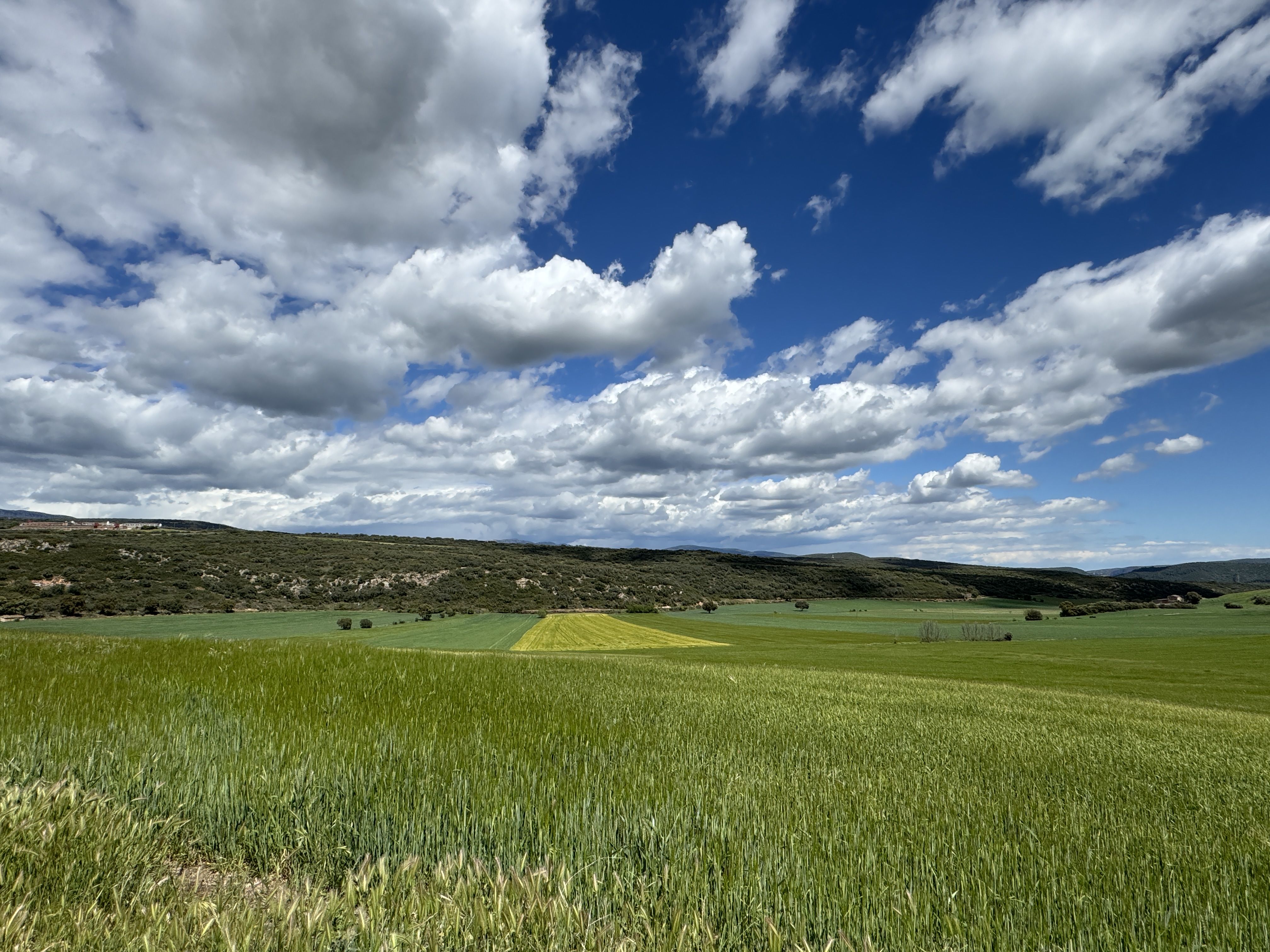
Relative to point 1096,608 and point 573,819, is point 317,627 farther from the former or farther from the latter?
point 1096,608

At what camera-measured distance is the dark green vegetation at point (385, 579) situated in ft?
206

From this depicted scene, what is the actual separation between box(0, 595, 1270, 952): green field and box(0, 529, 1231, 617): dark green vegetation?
229 feet

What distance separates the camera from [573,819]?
4.25 meters

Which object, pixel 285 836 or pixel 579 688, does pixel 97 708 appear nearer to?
pixel 285 836

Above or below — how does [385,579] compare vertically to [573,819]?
below

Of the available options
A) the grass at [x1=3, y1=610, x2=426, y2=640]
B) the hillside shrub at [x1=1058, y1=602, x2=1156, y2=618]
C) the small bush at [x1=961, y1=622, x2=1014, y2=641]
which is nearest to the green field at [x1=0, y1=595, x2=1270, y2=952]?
the grass at [x1=3, y1=610, x2=426, y2=640]

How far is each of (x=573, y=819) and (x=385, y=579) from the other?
305 ft

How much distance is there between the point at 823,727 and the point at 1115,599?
170517 mm

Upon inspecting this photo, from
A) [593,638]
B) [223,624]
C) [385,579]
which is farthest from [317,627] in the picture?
[385,579]

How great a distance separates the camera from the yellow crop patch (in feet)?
159

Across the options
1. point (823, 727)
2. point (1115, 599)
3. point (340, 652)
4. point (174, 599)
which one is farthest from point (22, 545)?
point (1115, 599)

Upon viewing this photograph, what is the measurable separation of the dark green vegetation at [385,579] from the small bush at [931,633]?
46808mm

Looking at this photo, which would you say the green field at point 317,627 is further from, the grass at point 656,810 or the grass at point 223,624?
the grass at point 656,810

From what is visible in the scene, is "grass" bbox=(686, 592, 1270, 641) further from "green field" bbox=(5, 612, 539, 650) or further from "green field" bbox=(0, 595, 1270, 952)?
"green field" bbox=(0, 595, 1270, 952)
